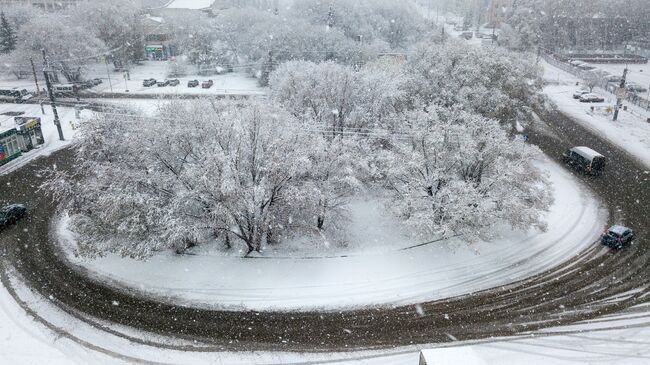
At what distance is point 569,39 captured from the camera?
91.1 meters

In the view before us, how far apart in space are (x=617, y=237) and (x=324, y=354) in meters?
17.6

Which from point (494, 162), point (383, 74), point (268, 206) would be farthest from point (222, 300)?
point (383, 74)

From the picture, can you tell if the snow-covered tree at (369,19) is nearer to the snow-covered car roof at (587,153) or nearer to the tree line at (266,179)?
the snow-covered car roof at (587,153)

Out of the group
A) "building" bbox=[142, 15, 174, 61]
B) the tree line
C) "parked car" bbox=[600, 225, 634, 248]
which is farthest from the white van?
"parked car" bbox=[600, 225, 634, 248]

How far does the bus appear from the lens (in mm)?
55109

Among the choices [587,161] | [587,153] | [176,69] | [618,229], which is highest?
[176,69]

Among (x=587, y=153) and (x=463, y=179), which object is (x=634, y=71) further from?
(x=463, y=179)

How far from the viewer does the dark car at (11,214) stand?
27078 millimetres

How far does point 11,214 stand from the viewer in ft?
90.6

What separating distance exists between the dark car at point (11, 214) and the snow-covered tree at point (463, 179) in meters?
22.3

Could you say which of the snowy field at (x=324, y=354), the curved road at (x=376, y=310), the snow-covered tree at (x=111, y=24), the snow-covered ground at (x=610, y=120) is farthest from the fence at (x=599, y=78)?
the snow-covered tree at (x=111, y=24)

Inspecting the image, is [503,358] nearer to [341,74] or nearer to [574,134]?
[341,74]

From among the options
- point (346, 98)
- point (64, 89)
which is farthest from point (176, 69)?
point (346, 98)

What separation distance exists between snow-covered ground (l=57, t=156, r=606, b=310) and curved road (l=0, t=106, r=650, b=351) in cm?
71
